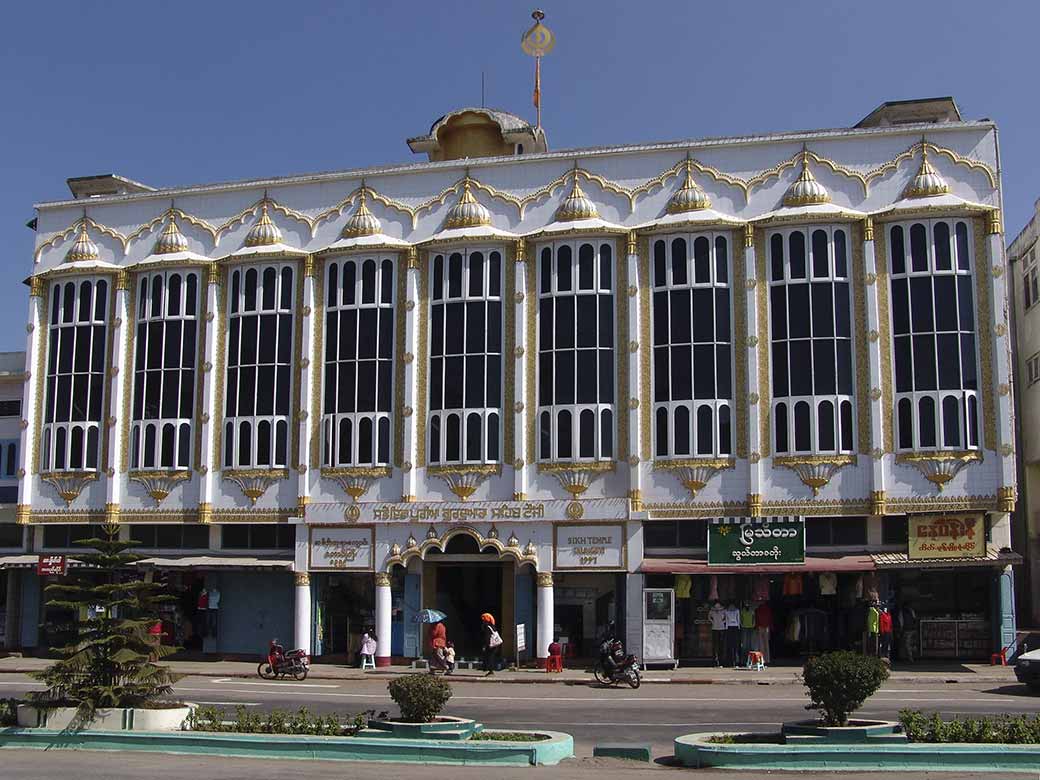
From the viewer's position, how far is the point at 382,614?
1454 inches

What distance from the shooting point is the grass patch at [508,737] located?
61.7 feet

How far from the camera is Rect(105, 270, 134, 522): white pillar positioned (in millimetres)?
40438

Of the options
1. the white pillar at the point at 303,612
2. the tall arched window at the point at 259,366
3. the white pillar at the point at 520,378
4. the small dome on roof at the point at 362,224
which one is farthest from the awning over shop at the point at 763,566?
the small dome on roof at the point at 362,224

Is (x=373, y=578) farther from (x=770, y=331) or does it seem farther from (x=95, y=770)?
(x=95, y=770)

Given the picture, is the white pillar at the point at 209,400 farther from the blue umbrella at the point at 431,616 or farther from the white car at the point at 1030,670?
the white car at the point at 1030,670

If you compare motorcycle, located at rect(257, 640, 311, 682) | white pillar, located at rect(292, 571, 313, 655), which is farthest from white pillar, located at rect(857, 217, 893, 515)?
white pillar, located at rect(292, 571, 313, 655)

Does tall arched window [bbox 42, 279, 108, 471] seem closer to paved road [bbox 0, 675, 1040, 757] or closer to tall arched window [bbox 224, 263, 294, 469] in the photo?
tall arched window [bbox 224, 263, 294, 469]

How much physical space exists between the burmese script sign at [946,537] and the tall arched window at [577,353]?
8.69 meters

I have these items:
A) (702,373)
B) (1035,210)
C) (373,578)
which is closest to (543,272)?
(702,373)

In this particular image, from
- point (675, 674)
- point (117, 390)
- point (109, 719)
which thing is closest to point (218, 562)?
point (117, 390)

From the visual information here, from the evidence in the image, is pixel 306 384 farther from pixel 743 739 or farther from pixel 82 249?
pixel 743 739

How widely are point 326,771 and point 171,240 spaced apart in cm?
2721

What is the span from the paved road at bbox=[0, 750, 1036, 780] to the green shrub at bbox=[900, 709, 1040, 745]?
3.99ft

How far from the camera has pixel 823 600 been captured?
35219 mm
